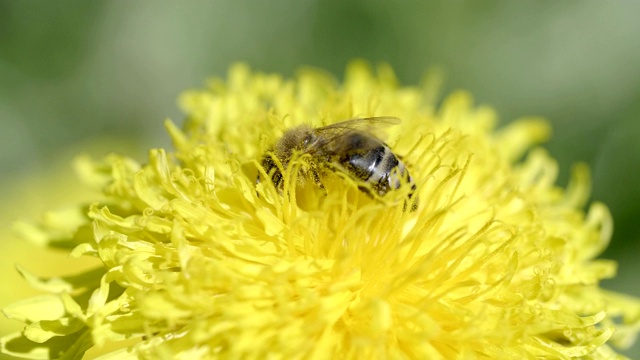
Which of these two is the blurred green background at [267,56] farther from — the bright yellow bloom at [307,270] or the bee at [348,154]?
the bee at [348,154]

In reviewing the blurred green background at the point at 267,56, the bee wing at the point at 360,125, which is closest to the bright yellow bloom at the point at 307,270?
the bee wing at the point at 360,125

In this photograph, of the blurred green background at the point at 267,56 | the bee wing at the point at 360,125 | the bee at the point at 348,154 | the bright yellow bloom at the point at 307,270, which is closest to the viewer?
the bright yellow bloom at the point at 307,270

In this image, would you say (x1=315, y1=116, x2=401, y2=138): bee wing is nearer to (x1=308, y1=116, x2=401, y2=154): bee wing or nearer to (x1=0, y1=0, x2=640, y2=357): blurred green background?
(x1=308, y1=116, x2=401, y2=154): bee wing

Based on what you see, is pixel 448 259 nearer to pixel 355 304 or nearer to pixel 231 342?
pixel 355 304

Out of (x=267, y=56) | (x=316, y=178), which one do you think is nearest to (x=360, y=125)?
(x=316, y=178)

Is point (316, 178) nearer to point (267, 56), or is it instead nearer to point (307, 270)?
point (307, 270)

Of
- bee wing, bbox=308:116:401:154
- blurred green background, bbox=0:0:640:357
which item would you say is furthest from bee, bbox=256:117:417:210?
blurred green background, bbox=0:0:640:357

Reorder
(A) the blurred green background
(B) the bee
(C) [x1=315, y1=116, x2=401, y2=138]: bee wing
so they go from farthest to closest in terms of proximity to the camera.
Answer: (A) the blurred green background → (C) [x1=315, y1=116, x2=401, y2=138]: bee wing → (B) the bee
